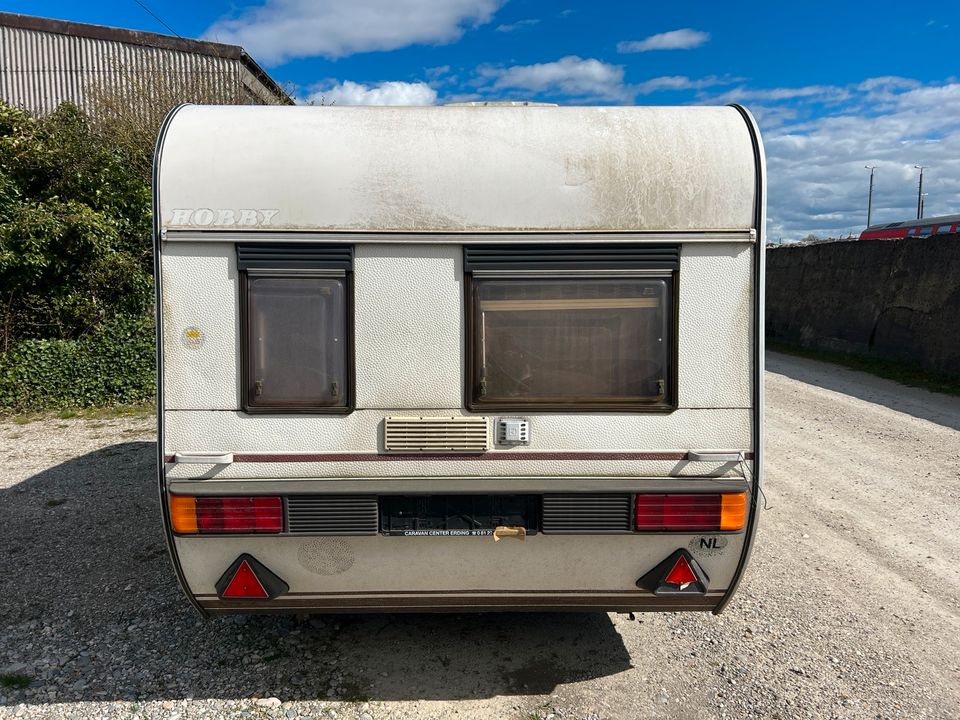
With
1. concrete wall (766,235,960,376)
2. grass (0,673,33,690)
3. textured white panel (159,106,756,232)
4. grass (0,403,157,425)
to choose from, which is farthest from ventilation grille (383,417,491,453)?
concrete wall (766,235,960,376)

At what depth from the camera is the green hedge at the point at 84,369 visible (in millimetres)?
9516

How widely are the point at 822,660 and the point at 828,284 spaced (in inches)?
581

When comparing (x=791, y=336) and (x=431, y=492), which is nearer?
(x=431, y=492)

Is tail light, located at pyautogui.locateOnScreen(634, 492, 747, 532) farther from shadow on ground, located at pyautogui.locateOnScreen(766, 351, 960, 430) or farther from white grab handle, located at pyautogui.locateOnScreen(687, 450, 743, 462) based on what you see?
shadow on ground, located at pyautogui.locateOnScreen(766, 351, 960, 430)

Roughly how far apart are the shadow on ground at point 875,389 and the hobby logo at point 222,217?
9371 millimetres

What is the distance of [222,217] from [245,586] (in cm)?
160

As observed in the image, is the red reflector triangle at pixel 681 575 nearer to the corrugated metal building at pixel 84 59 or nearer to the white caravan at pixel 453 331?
the white caravan at pixel 453 331

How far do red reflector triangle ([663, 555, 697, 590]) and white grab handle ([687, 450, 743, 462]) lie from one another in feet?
1.55

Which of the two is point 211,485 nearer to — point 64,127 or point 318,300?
point 318,300

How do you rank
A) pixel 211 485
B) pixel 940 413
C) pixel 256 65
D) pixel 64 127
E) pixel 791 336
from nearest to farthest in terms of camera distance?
pixel 211 485 < pixel 940 413 < pixel 64 127 < pixel 256 65 < pixel 791 336

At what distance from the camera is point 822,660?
3.57m

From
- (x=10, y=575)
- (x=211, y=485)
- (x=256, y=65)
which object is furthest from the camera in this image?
(x=256, y=65)

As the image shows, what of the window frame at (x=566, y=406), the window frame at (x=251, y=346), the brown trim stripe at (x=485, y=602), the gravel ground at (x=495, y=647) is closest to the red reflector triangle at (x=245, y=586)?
the brown trim stripe at (x=485, y=602)

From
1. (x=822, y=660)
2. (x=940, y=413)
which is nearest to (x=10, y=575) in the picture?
(x=822, y=660)
